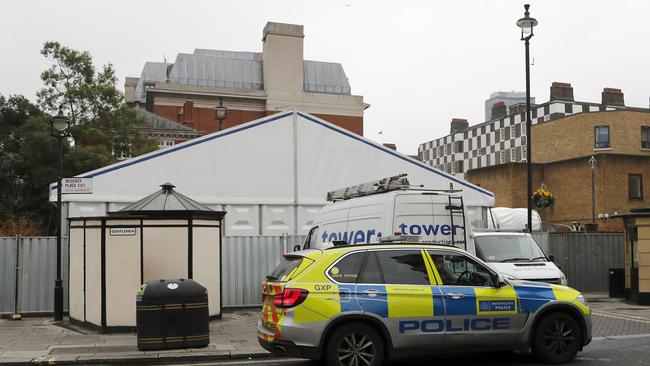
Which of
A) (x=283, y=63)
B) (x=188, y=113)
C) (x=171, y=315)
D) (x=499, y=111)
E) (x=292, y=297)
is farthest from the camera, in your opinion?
(x=283, y=63)

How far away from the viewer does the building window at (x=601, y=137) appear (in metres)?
42.6

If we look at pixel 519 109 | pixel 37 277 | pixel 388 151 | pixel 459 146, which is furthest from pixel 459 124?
pixel 37 277

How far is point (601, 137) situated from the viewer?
42875 mm

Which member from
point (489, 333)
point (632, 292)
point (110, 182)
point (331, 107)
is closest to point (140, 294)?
point (489, 333)

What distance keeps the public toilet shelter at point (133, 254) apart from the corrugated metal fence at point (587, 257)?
1227 centimetres

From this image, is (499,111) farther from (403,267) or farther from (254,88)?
(403,267)

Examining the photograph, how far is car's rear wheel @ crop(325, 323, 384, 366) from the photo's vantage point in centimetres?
843

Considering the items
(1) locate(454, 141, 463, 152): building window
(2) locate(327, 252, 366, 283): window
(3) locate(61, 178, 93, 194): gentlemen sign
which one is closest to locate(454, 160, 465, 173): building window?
(1) locate(454, 141, 463, 152): building window

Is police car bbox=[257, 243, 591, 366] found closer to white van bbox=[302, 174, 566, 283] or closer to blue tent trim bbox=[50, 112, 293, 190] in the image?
white van bbox=[302, 174, 566, 283]

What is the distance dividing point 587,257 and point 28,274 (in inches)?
662

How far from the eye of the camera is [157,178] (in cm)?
1827

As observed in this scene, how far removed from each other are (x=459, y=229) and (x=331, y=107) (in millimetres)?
56426

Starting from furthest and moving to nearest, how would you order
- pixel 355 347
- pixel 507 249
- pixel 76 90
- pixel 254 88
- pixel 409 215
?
pixel 254 88 < pixel 76 90 < pixel 507 249 < pixel 409 215 < pixel 355 347

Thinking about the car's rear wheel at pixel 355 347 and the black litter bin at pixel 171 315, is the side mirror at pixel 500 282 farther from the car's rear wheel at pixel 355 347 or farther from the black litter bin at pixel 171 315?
the black litter bin at pixel 171 315
